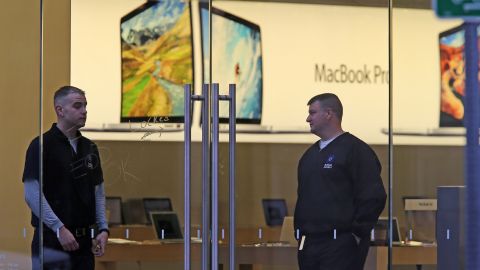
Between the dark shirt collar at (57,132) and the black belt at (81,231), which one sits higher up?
the dark shirt collar at (57,132)

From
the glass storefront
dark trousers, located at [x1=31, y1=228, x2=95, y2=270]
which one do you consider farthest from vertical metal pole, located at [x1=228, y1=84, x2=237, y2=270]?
dark trousers, located at [x1=31, y1=228, x2=95, y2=270]

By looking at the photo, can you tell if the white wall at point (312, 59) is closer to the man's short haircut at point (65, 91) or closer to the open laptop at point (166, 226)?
the man's short haircut at point (65, 91)

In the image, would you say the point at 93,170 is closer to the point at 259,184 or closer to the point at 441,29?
the point at 259,184

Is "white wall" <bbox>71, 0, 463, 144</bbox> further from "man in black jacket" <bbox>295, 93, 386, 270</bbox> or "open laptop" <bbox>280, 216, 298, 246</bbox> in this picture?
"open laptop" <bbox>280, 216, 298, 246</bbox>

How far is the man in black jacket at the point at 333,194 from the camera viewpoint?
26.1 feet

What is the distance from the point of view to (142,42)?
26.1 ft

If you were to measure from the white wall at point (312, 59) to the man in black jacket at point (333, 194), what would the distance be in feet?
0.24

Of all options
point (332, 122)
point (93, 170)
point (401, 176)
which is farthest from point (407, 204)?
point (93, 170)

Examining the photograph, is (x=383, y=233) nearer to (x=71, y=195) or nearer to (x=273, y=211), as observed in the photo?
(x=273, y=211)

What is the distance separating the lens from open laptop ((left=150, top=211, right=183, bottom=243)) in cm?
784

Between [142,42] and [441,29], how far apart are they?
5.78 ft

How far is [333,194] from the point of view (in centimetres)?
794

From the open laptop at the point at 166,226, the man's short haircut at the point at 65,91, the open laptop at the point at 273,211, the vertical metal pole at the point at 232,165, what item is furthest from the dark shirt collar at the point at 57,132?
the open laptop at the point at 273,211

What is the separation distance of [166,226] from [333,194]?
0.98 m
